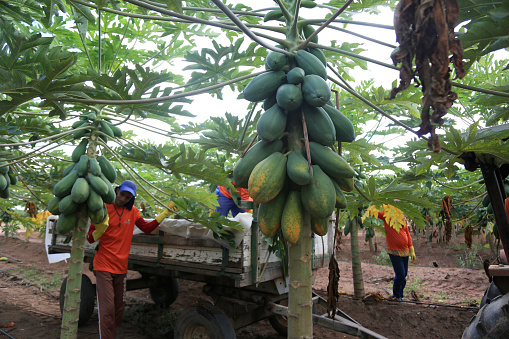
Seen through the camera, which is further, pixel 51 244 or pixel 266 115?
pixel 51 244

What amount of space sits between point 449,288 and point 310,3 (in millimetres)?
9268

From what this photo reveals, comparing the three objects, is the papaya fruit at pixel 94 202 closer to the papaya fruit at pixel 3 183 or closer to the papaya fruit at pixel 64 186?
the papaya fruit at pixel 64 186

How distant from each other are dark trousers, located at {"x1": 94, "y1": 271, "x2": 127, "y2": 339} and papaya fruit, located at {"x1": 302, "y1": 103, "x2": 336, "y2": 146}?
9.86 ft

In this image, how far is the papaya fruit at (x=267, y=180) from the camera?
1314 mm

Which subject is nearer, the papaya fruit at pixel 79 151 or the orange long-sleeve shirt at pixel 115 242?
the papaya fruit at pixel 79 151

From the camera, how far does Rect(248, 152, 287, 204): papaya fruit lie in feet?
4.31

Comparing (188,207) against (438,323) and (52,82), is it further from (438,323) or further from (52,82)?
(438,323)

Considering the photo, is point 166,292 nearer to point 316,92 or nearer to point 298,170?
point 298,170

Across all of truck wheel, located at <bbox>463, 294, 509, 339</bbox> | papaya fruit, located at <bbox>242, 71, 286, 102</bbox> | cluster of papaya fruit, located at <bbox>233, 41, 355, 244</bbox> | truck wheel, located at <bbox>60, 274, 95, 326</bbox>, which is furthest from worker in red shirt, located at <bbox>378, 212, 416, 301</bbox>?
papaya fruit, located at <bbox>242, 71, 286, 102</bbox>

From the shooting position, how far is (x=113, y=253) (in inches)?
140

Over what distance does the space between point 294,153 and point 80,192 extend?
7.27 ft

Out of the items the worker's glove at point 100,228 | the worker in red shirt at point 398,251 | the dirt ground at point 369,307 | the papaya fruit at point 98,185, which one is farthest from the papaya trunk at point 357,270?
the papaya fruit at point 98,185

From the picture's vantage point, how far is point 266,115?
146cm

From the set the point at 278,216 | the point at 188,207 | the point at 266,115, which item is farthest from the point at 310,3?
the point at 188,207
